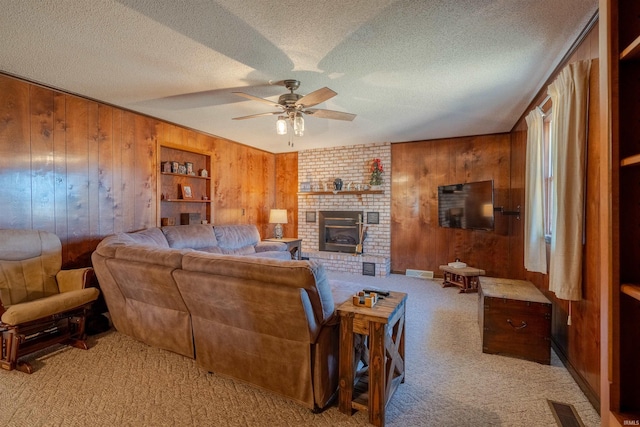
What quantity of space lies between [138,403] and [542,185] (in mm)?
3805

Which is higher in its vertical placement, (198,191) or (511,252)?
(198,191)

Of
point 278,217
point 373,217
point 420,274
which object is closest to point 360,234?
point 373,217

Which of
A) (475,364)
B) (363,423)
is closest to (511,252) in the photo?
(475,364)

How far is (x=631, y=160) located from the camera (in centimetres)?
94

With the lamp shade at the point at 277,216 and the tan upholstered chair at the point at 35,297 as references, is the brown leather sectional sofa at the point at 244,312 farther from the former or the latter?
the lamp shade at the point at 277,216

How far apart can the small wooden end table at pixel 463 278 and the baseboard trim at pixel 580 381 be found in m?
1.81

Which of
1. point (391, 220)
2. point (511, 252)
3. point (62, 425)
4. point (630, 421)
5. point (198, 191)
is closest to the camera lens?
point (630, 421)

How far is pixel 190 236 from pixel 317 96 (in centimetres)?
283

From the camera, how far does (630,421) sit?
95 cm

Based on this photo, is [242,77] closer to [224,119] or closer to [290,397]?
[224,119]

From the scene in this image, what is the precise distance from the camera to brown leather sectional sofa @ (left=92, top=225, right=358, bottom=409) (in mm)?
1749

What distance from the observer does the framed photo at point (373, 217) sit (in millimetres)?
5848

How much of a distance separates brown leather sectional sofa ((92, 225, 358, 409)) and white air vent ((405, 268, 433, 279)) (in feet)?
11.1

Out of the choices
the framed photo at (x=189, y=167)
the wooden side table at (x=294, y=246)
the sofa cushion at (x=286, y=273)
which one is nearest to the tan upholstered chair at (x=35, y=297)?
the sofa cushion at (x=286, y=273)
